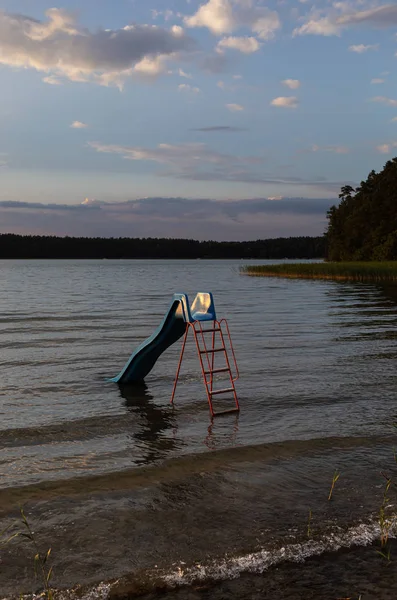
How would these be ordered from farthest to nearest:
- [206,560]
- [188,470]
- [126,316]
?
[126,316]
[188,470]
[206,560]

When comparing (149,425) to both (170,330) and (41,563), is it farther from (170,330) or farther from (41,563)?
(41,563)

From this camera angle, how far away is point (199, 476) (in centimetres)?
668

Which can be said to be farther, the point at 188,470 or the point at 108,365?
the point at 108,365

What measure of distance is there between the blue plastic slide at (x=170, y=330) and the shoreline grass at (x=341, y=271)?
47.9m

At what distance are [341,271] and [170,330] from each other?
51668mm

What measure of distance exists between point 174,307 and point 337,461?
4.45 m

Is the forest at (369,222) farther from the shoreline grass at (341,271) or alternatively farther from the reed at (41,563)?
the reed at (41,563)

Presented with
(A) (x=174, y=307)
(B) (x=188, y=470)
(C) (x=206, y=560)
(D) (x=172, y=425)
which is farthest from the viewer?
(A) (x=174, y=307)

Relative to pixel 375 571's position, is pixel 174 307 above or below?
above

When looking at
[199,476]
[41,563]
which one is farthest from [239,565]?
[199,476]

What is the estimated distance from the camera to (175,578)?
440cm

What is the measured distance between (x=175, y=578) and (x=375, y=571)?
5.30ft

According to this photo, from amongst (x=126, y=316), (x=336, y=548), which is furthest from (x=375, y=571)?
(x=126, y=316)

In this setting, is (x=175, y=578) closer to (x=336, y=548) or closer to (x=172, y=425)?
(x=336, y=548)
